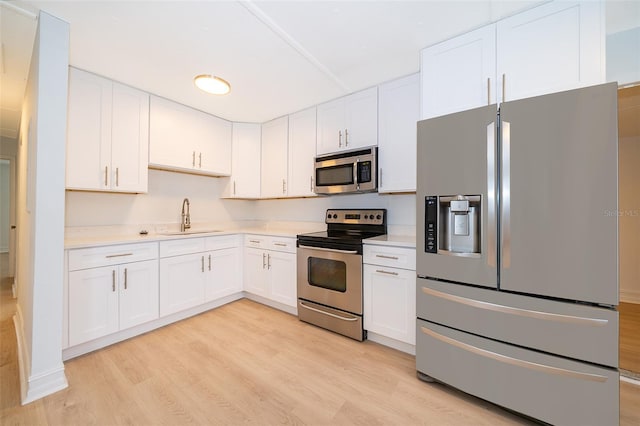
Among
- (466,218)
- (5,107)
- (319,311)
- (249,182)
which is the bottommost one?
(319,311)

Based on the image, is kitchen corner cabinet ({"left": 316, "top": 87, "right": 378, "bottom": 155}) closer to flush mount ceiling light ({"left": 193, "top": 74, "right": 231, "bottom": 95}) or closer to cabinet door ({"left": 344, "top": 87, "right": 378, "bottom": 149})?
cabinet door ({"left": 344, "top": 87, "right": 378, "bottom": 149})

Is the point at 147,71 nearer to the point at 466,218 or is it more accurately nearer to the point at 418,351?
the point at 466,218

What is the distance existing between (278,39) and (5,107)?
364 centimetres

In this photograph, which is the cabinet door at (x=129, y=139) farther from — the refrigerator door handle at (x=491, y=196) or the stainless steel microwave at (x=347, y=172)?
the refrigerator door handle at (x=491, y=196)

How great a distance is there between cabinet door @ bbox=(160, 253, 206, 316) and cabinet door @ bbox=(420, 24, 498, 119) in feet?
8.73

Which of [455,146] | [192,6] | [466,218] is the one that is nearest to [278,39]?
[192,6]

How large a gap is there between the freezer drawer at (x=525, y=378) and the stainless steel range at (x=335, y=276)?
762 millimetres

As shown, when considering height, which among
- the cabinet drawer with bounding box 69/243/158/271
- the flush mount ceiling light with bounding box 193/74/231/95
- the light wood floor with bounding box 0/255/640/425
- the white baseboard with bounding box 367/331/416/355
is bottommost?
the light wood floor with bounding box 0/255/640/425

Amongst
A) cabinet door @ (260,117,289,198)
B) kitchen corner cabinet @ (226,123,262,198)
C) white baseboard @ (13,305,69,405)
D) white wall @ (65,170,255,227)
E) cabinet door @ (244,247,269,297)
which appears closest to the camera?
white baseboard @ (13,305,69,405)

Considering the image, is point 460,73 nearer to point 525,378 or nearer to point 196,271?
point 525,378

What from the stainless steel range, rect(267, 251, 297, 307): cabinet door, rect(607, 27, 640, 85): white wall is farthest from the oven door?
rect(607, 27, 640, 85): white wall

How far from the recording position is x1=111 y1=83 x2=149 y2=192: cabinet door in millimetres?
2463

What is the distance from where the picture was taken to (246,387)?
1.71 metres

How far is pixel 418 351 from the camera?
1782mm
